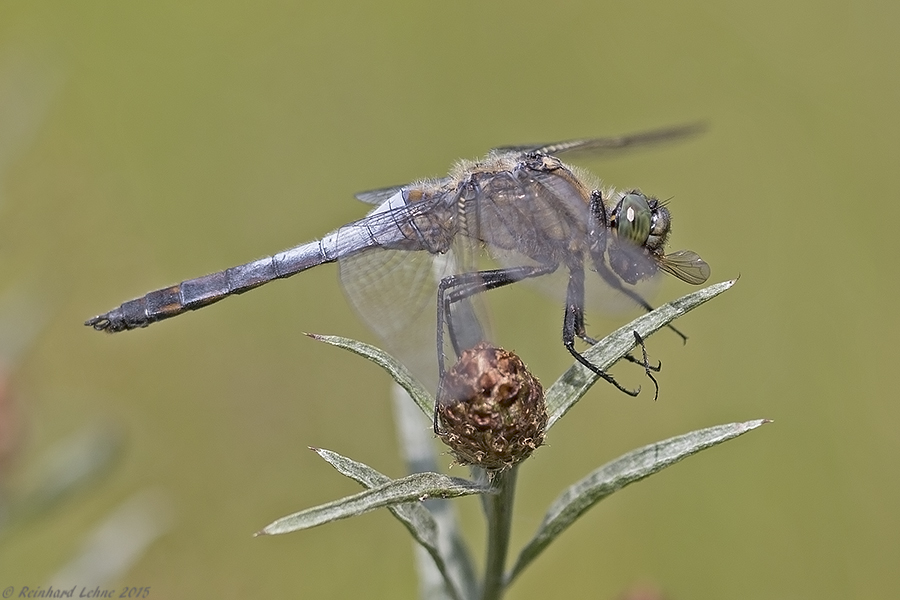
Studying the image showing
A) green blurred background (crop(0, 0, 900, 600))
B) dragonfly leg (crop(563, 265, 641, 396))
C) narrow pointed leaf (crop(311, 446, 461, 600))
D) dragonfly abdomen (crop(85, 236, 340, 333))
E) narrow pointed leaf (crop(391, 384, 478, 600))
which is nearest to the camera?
narrow pointed leaf (crop(311, 446, 461, 600))

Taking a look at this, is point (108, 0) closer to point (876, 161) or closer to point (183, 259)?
point (183, 259)

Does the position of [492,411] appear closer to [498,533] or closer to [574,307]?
[498,533]

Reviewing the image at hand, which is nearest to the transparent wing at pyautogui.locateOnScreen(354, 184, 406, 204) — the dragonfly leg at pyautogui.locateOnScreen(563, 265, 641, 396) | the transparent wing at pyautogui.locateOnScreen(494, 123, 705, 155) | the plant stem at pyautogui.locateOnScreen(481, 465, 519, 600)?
the transparent wing at pyautogui.locateOnScreen(494, 123, 705, 155)

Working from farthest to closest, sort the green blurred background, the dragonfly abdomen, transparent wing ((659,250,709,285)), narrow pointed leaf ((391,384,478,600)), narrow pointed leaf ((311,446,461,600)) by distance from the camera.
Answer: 1. the green blurred background
2. the dragonfly abdomen
3. transparent wing ((659,250,709,285))
4. narrow pointed leaf ((391,384,478,600))
5. narrow pointed leaf ((311,446,461,600))

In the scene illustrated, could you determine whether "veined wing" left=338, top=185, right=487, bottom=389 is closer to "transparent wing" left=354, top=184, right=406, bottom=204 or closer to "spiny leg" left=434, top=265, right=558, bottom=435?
"spiny leg" left=434, top=265, right=558, bottom=435

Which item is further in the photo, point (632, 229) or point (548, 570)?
point (548, 570)

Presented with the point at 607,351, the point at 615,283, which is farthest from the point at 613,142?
the point at 607,351

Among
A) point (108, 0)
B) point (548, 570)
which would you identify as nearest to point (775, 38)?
point (548, 570)
